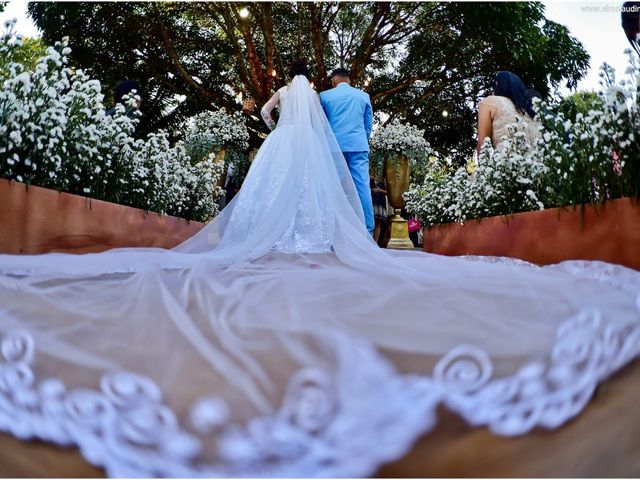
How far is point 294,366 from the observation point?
36.5 inches

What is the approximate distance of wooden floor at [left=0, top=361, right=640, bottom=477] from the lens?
2.83 feet

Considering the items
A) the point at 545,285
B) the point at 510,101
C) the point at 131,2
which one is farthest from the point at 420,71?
the point at 545,285

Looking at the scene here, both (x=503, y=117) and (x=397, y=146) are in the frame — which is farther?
(x=397, y=146)

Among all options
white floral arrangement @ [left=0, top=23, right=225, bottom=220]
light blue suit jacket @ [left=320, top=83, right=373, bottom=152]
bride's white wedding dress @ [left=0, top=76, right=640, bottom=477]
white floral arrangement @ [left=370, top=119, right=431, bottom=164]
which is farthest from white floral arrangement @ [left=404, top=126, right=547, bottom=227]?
white floral arrangement @ [left=370, top=119, right=431, bottom=164]

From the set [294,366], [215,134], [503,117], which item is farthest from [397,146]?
[294,366]

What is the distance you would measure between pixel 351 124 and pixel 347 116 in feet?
0.28

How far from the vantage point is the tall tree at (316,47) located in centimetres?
875

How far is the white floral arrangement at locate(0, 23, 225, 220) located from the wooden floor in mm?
1820

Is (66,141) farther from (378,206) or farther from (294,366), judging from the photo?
(378,206)

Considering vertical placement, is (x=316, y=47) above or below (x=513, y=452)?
above

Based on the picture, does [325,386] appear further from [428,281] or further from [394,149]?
[394,149]

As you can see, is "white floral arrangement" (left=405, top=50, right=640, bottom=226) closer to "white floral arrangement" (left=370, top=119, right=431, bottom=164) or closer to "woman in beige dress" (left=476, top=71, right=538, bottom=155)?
"woman in beige dress" (left=476, top=71, right=538, bottom=155)

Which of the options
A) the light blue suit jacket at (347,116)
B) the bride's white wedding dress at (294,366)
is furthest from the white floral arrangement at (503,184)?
the bride's white wedding dress at (294,366)

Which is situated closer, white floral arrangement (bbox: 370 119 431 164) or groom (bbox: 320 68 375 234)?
groom (bbox: 320 68 375 234)
